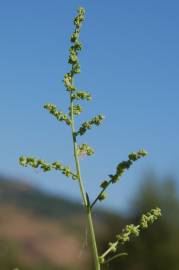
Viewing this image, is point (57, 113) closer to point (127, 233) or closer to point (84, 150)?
point (84, 150)

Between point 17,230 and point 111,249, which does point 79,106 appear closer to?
point 111,249

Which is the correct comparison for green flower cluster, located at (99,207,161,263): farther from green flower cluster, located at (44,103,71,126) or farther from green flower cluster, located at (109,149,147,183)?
green flower cluster, located at (44,103,71,126)

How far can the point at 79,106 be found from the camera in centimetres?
573

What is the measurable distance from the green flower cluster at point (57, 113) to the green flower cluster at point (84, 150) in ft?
0.73

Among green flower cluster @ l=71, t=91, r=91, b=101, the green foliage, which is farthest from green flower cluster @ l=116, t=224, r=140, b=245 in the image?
green flower cluster @ l=71, t=91, r=91, b=101

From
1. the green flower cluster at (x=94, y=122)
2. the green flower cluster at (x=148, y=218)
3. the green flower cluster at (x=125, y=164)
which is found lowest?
the green flower cluster at (x=148, y=218)

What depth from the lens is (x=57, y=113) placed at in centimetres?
585

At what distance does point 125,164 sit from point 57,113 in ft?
2.36

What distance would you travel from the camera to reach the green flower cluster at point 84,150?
18.0ft

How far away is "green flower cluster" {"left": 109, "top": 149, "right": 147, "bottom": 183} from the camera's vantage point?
219 inches

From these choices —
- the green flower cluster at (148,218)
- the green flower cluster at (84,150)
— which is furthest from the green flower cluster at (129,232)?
the green flower cluster at (84,150)

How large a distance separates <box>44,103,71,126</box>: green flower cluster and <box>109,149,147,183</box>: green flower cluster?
526 millimetres

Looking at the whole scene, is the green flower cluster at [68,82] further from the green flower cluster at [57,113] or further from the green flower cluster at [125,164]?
the green flower cluster at [125,164]

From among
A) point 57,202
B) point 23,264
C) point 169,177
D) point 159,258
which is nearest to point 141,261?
point 159,258
